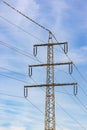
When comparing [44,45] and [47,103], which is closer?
[47,103]

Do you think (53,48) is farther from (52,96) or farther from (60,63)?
(52,96)

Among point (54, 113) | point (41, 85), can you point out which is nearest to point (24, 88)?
point (41, 85)

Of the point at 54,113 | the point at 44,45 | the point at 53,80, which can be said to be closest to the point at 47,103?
the point at 54,113

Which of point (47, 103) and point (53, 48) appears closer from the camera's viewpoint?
point (47, 103)

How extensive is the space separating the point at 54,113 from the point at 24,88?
796 cm

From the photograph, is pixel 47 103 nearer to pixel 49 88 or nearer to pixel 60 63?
pixel 49 88

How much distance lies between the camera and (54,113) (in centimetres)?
6575

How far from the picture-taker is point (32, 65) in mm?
71375

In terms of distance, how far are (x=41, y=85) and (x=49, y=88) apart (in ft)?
6.57

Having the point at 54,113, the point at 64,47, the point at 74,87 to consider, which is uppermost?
the point at 64,47

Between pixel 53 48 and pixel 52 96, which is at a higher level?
pixel 53 48

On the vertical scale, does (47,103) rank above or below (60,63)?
below

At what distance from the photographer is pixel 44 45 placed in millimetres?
71438

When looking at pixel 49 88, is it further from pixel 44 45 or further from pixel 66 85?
pixel 44 45
